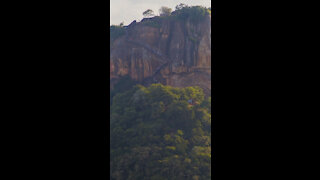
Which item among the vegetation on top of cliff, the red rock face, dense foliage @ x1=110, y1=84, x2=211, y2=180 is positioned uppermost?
the vegetation on top of cliff

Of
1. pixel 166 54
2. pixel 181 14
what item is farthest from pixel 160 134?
pixel 181 14

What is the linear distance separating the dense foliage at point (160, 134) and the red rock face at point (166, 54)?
46.4 inches

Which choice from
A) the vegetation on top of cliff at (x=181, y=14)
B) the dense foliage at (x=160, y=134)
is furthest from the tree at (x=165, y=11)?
the dense foliage at (x=160, y=134)

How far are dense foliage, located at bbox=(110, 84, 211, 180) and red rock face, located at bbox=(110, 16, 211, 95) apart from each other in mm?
1179

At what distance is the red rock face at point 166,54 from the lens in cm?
2089

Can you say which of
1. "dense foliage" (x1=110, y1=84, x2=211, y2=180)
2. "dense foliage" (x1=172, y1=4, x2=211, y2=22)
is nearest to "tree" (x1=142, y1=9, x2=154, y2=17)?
"dense foliage" (x1=172, y1=4, x2=211, y2=22)

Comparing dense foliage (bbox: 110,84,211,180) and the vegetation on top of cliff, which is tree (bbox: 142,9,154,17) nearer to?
the vegetation on top of cliff

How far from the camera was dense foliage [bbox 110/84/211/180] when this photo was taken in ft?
53.8

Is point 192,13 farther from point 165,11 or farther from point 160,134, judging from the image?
point 160,134
